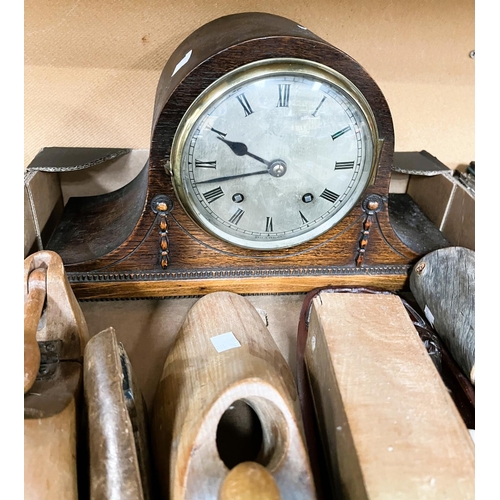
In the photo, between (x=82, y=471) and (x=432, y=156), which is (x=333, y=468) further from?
(x=432, y=156)

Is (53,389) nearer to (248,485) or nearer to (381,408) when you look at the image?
(248,485)

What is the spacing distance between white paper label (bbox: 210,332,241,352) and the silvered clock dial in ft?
0.85

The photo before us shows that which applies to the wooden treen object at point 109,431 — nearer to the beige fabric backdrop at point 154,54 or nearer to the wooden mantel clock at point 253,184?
the wooden mantel clock at point 253,184

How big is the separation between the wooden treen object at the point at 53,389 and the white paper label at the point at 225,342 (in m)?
0.21

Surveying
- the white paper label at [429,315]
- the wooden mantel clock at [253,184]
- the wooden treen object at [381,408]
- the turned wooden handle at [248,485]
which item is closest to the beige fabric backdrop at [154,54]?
the wooden mantel clock at [253,184]

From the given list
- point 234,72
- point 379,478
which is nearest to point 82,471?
point 379,478

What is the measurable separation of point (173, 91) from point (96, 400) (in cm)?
53

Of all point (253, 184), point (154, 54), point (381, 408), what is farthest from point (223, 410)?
point (154, 54)

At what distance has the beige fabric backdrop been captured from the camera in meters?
1.14

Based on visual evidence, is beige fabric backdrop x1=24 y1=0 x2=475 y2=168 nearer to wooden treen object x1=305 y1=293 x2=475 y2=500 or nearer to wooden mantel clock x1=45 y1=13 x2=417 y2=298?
wooden mantel clock x1=45 y1=13 x2=417 y2=298

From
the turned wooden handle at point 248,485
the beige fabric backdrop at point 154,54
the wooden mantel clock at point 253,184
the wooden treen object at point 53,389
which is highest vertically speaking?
the beige fabric backdrop at point 154,54

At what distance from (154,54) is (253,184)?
54 cm

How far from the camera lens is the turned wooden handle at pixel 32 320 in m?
0.56

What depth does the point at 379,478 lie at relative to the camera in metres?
0.56
